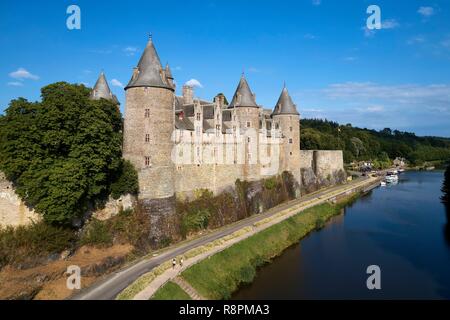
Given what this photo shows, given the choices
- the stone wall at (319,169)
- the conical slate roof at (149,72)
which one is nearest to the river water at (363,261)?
the stone wall at (319,169)

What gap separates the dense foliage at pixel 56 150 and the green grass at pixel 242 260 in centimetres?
814

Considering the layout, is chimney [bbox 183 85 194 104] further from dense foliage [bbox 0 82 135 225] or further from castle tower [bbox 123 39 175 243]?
dense foliage [bbox 0 82 135 225]

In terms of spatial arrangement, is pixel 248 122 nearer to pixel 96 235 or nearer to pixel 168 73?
pixel 168 73

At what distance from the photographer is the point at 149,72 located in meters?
25.7

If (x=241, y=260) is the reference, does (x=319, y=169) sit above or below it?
above

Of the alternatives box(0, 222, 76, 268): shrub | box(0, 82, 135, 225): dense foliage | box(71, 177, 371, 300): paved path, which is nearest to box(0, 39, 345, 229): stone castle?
box(0, 222, 76, 268): shrub

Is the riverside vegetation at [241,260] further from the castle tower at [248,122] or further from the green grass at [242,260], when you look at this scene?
the castle tower at [248,122]

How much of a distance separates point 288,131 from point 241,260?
2493cm

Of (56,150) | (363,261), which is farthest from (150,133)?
(363,261)

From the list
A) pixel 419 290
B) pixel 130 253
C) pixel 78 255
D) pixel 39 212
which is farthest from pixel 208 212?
pixel 419 290

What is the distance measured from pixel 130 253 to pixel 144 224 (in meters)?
2.55

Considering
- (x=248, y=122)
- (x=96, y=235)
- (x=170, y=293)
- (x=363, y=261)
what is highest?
(x=248, y=122)

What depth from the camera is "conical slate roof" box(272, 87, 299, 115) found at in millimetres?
45875
